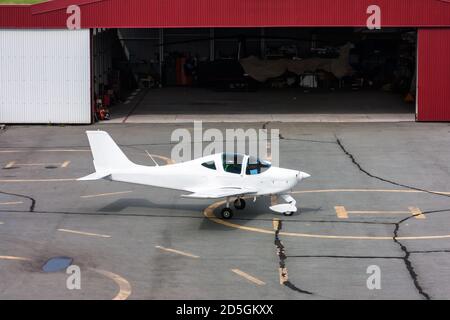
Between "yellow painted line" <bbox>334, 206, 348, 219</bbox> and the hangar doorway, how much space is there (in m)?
18.0

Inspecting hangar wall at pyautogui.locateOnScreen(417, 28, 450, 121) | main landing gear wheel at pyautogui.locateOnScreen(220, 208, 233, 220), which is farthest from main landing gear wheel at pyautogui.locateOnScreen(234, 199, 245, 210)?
hangar wall at pyautogui.locateOnScreen(417, 28, 450, 121)

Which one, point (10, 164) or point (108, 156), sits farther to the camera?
point (10, 164)

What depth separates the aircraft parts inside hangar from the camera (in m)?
41.8

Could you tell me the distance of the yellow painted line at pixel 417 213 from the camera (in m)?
25.5

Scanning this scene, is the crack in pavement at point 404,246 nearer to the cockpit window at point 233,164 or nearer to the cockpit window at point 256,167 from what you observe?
the cockpit window at point 256,167

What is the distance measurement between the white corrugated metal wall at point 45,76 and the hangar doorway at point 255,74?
8.21ft

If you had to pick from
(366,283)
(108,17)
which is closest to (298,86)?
(108,17)

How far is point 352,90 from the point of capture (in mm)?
56219

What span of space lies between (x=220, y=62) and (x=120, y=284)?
38.6m

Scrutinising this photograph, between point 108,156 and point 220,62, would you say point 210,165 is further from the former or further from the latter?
point 220,62

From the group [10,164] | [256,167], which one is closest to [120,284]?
[256,167]

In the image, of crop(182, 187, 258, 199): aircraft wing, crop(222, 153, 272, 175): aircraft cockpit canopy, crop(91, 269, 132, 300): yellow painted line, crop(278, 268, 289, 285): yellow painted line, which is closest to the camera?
crop(91, 269, 132, 300): yellow painted line

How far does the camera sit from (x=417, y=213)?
85.3ft

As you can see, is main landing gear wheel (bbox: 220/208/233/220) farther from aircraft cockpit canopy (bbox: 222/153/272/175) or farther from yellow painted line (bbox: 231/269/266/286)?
yellow painted line (bbox: 231/269/266/286)
